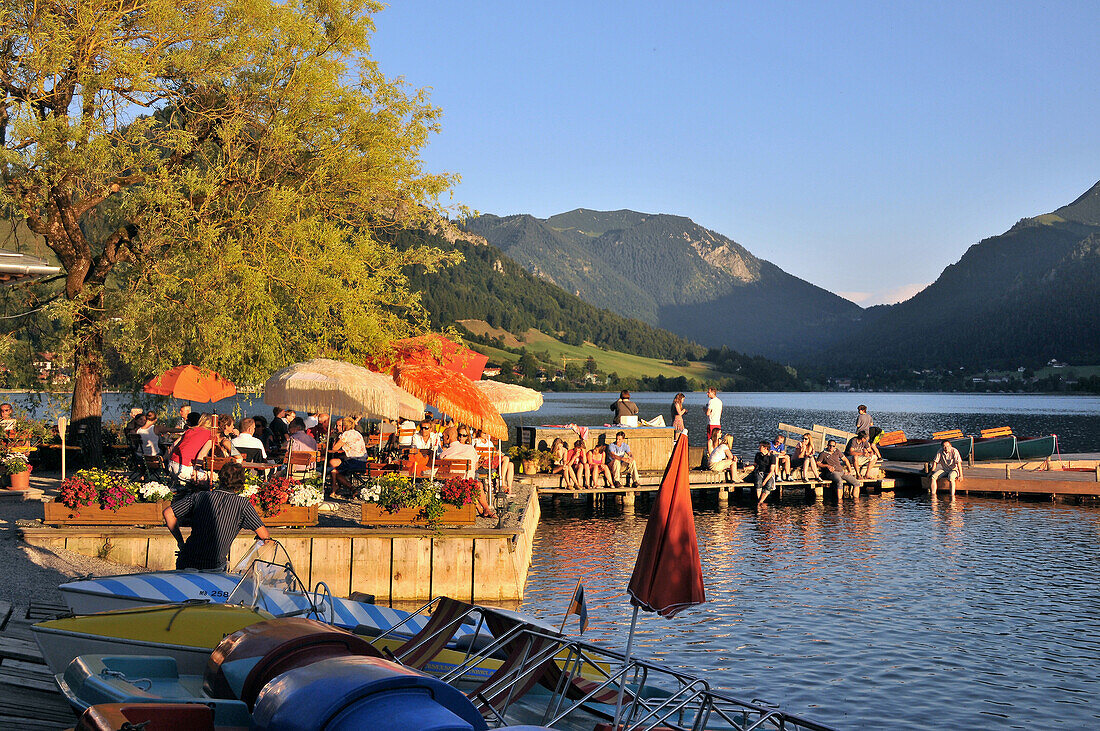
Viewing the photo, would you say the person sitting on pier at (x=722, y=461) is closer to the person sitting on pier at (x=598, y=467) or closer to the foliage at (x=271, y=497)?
the person sitting on pier at (x=598, y=467)

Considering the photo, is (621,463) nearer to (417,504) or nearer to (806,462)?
(806,462)

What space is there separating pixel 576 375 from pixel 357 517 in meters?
161

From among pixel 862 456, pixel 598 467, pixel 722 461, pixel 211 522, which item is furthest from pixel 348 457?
pixel 862 456

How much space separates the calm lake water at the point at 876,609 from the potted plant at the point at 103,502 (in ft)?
22.5

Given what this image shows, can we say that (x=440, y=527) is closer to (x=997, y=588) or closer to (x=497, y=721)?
(x=497, y=721)

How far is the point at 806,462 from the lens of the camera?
31.3 metres

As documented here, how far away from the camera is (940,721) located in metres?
11.1

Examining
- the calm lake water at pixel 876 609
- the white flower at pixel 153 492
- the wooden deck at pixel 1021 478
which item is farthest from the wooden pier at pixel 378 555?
the wooden deck at pixel 1021 478

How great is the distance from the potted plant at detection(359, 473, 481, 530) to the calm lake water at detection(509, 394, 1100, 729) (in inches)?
94.4

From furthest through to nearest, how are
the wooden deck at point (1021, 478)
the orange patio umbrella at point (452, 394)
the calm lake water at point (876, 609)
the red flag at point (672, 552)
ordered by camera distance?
1. the wooden deck at point (1021, 478)
2. the orange patio umbrella at point (452, 394)
3. the calm lake water at point (876, 609)
4. the red flag at point (672, 552)

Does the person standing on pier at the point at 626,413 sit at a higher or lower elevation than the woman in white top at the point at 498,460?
higher

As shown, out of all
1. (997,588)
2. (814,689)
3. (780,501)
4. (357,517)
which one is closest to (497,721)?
(814,689)

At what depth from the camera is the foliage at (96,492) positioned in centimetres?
1462

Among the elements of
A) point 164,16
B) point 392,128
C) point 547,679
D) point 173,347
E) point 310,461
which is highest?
point 164,16
